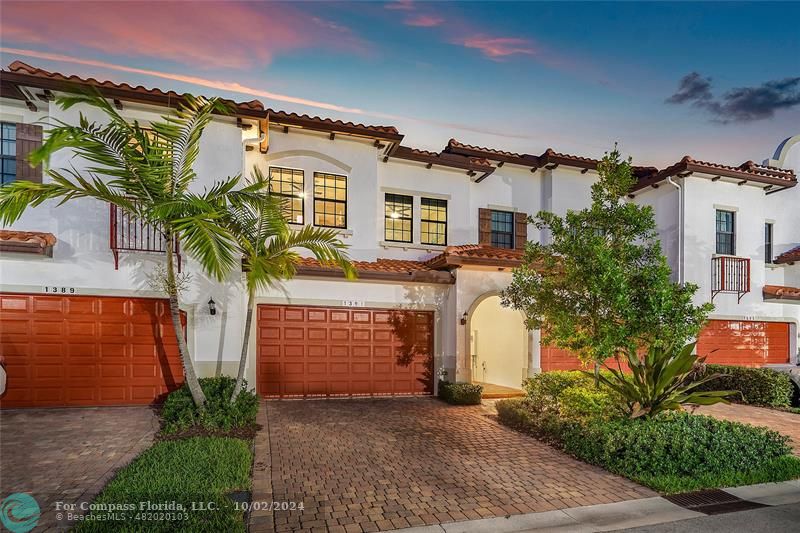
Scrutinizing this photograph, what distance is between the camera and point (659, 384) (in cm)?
735

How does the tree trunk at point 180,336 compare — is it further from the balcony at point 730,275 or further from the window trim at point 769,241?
the window trim at point 769,241

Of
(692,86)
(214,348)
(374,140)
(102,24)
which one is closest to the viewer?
(102,24)

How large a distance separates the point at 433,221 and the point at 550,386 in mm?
6935

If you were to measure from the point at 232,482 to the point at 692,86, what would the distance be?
19.7m

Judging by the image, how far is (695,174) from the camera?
1449 centimetres

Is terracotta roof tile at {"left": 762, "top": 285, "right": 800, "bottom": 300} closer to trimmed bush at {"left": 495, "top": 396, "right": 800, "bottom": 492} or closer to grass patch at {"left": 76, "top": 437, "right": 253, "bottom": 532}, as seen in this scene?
trimmed bush at {"left": 495, "top": 396, "right": 800, "bottom": 492}

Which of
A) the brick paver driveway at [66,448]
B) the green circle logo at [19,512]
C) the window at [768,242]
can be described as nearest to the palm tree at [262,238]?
the brick paver driveway at [66,448]

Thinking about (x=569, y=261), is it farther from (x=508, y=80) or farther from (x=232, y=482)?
(x=508, y=80)

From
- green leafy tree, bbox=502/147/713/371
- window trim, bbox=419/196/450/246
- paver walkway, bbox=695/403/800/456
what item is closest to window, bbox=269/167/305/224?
window trim, bbox=419/196/450/246

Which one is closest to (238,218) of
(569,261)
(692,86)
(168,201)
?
(168,201)

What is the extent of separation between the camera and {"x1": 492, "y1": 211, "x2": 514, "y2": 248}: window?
1496cm

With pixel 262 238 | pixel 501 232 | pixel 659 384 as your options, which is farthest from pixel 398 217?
pixel 659 384

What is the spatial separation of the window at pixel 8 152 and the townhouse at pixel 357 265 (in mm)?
64

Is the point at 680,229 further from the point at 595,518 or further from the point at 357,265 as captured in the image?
the point at 595,518
